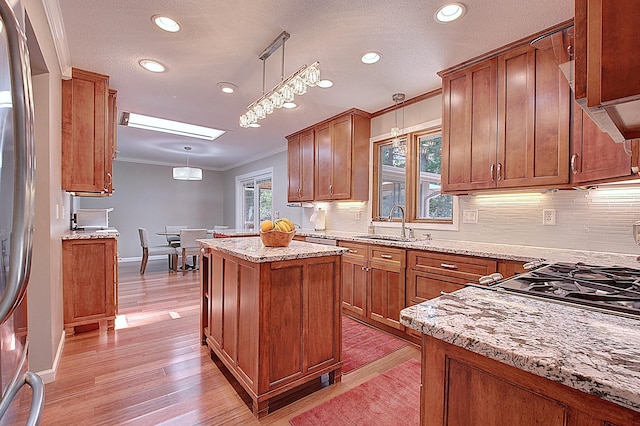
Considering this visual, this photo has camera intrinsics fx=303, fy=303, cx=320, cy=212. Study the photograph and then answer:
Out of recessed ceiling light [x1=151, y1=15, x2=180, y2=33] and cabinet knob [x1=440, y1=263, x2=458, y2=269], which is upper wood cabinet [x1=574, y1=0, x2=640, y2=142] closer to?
cabinet knob [x1=440, y1=263, x2=458, y2=269]

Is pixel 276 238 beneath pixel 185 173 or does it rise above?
beneath

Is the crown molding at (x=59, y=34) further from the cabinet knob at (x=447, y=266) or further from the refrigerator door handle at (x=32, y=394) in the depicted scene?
the cabinet knob at (x=447, y=266)

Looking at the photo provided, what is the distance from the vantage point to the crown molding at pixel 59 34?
6.23 feet

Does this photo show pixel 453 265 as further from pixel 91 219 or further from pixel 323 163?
pixel 91 219

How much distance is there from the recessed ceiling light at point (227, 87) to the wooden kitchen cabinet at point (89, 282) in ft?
6.08

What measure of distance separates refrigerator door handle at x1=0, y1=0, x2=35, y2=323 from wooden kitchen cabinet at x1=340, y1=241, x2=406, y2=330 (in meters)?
2.55

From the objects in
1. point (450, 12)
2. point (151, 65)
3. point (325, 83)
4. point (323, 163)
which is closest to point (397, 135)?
point (325, 83)

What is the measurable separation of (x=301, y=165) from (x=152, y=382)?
3317 millimetres

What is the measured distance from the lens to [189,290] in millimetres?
4531

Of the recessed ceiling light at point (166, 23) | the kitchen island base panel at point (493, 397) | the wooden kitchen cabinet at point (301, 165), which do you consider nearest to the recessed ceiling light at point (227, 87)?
the recessed ceiling light at point (166, 23)

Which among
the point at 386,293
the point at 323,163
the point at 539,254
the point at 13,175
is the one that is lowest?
the point at 386,293

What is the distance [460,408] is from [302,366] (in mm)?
1373

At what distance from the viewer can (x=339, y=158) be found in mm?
3939

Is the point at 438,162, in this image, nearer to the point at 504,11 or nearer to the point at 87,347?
the point at 504,11
